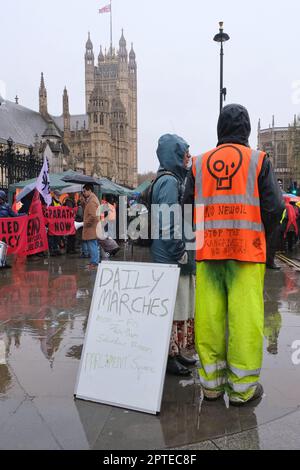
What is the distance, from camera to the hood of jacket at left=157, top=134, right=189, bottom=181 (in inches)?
157

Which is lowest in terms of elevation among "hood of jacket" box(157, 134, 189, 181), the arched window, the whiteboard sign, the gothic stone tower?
the whiteboard sign

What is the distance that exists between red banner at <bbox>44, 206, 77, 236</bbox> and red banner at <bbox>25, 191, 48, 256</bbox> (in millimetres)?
1246

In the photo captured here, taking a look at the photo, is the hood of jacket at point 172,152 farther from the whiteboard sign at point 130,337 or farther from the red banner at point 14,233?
the red banner at point 14,233

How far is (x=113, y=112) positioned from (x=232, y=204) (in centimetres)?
11671

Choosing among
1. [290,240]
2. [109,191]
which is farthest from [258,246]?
[109,191]

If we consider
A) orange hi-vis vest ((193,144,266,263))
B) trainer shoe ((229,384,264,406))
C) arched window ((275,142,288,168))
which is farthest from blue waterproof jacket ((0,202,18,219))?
arched window ((275,142,288,168))

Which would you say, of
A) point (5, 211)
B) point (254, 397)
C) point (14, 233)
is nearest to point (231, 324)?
point (254, 397)

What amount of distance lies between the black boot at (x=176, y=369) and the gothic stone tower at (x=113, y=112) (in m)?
93.6

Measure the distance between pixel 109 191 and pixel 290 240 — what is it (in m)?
10.5

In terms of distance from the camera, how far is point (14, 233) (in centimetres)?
1180

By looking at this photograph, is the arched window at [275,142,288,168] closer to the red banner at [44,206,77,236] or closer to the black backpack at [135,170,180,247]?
the red banner at [44,206,77,236]

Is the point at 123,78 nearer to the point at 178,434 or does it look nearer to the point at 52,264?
the point at 52,264

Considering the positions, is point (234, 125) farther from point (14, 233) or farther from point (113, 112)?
point (113, 112)
